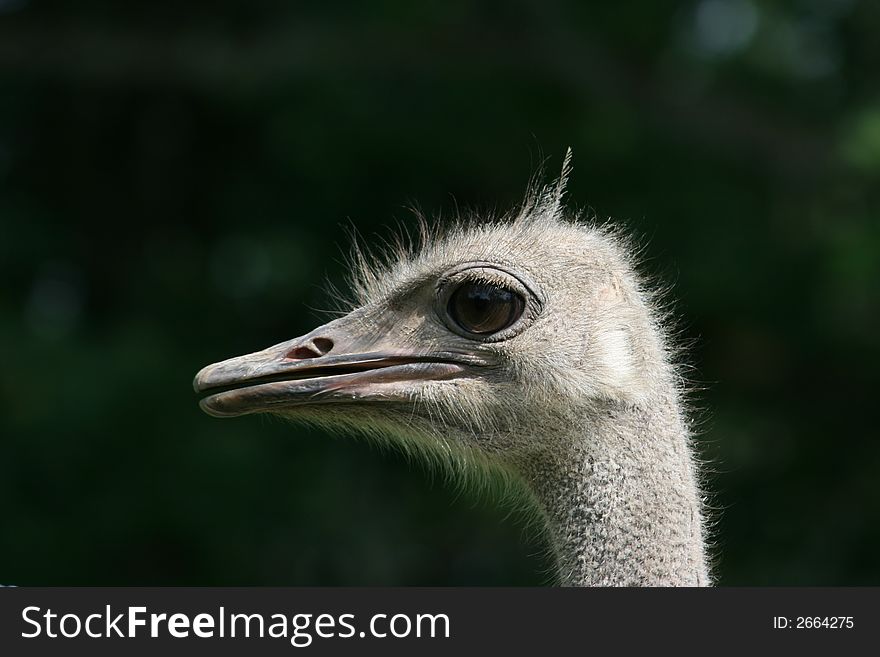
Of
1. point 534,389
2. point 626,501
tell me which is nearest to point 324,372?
point 534,389

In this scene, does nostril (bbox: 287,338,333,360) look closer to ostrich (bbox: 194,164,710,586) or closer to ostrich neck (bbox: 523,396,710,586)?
ostrich (bbox: 194,164,710,586)

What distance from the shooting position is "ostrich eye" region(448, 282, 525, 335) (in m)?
3.55

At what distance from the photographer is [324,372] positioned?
3555 mm

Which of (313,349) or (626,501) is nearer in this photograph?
(626,501)

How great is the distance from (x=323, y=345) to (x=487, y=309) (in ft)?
1.43

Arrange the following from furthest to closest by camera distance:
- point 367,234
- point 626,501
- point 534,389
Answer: point 367,234, point 534,389, point 626,501

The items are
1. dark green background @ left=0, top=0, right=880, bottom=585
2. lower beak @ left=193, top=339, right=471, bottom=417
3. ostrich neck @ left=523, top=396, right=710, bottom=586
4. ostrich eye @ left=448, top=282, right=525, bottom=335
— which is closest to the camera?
ostrich neck @ left=523, top=396, right=710, bottom=586

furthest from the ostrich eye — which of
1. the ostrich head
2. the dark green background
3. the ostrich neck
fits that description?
the dark green background

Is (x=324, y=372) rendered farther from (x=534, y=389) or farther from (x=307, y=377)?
(x=534, y=389)

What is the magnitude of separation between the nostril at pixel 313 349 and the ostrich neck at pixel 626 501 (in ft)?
2.07

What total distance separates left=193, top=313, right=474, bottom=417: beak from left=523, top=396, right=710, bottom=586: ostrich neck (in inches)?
15.0

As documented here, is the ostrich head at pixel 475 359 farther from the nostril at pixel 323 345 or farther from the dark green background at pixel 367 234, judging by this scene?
the dark green background at pixel 367 234

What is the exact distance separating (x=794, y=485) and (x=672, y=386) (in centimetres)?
615

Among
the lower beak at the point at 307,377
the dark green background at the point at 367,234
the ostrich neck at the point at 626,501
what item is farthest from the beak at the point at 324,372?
the dark green background at the point at 367,234
